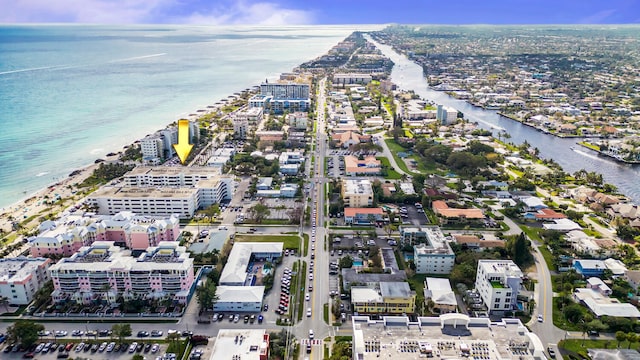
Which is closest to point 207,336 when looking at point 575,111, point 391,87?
point 575,111

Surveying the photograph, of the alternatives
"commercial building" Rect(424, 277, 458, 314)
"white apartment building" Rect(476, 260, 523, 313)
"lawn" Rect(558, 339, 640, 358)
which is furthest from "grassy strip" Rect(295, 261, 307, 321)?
"lawn" Rect(558, 339, 640, 358)

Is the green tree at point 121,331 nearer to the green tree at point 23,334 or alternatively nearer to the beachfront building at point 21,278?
the green tree at point 23,334

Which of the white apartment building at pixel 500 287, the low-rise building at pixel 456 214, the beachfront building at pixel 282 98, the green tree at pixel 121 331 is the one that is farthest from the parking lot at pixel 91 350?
the beachfront building at pixel 282 98

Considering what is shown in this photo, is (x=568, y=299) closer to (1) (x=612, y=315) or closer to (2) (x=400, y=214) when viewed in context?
(1) (x=612, y=315)

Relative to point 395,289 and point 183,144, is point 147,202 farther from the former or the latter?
point 395,289

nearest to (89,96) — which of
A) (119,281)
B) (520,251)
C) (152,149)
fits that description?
(152,149)
